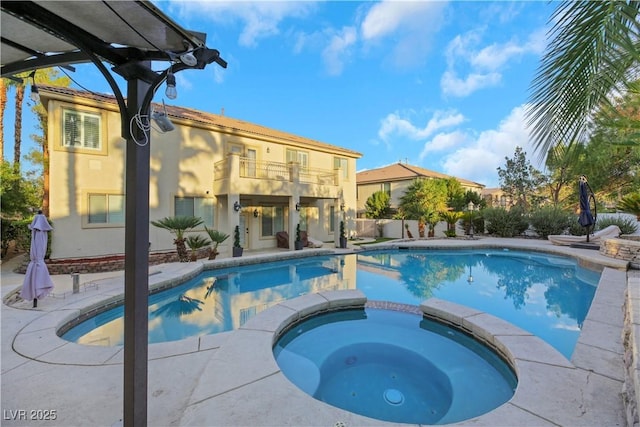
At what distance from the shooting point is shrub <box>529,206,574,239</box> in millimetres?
19719

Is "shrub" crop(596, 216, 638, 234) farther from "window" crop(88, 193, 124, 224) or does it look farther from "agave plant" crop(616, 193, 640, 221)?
"window" crop(88, 193, 124, 224)

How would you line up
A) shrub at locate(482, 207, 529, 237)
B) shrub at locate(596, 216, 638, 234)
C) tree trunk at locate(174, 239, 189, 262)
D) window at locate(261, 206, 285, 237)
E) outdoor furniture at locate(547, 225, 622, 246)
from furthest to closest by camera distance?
shrub at locate(482, 207, 529, 237)
shrub at locate(596, 216, 638, 234)
window at locate(261, 206, 285, 237)
outdoor furniture at locate(547, 225, 622, 246)
tree trunk at locate(174, 239, 189, 262)

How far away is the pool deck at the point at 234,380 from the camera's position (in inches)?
119

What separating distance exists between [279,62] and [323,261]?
1270 cm

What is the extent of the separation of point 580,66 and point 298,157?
16728 millimetres

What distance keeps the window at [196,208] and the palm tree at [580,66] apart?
47.5 feet

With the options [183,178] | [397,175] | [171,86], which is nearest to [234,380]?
[171,86]

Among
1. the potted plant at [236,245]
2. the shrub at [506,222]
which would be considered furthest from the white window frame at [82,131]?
the shrub at [506,222]

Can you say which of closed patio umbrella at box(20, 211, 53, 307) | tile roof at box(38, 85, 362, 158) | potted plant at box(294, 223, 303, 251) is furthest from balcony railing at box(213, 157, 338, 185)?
closed patio umbrella at box(20, 211, 53, 307)

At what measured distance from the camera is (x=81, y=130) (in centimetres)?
1153

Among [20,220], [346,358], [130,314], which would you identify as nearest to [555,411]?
[346,358]

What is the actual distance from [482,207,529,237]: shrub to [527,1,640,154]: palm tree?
73.1 ft

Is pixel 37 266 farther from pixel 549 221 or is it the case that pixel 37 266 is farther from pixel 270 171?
pixel 549 221

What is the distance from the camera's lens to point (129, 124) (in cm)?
242
